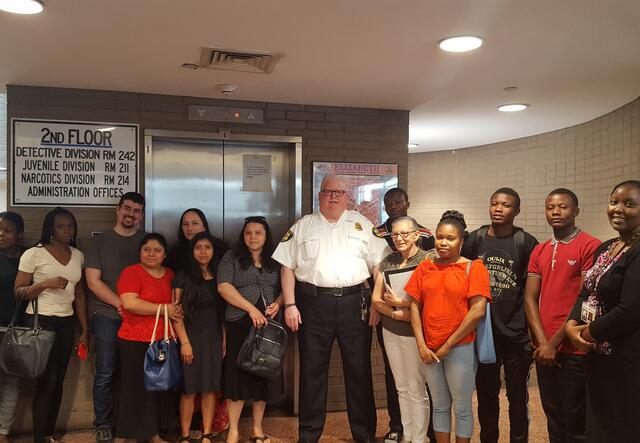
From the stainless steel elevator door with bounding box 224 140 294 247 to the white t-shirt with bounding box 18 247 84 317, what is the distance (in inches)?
50.6

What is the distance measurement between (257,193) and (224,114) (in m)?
0.72

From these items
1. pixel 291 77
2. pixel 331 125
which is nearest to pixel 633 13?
pixel 291 77

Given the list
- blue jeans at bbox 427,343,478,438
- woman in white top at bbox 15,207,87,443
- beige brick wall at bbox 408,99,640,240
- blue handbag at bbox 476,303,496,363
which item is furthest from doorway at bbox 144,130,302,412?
beige brick wall at bbox 408,99,640,240

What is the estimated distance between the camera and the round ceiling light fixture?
4739 mm

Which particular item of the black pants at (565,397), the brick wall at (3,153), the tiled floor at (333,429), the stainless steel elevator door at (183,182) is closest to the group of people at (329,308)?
the black pants at (565,397)

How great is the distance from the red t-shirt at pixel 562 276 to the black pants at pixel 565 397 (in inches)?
3.6

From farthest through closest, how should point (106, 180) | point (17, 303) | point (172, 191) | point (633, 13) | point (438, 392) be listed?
point (172, 191)
point (106, 180)
point (17, 303)
point (438, 392)
point (633, 13)

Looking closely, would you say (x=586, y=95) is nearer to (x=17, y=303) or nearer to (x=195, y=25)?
(x=195, y=25)

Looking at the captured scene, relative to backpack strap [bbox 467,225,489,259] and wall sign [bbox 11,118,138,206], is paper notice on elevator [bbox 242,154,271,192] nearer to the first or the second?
wall sign [bbox 11,118,138,206]

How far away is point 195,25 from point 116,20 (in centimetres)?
39

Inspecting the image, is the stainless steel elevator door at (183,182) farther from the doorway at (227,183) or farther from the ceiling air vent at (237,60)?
the ceiling air vent at (237,60)

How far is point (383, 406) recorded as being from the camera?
15.3 ft

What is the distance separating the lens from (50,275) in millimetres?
3711

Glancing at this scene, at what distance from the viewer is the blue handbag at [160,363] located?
3469mm
